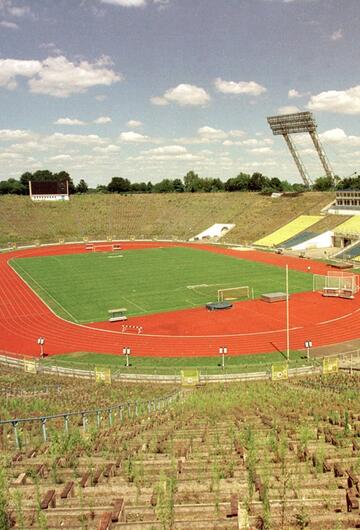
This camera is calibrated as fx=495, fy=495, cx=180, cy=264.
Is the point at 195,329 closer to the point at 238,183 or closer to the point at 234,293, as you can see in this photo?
the point at 234,293

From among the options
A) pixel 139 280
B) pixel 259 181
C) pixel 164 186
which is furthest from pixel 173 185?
pixel 139 280

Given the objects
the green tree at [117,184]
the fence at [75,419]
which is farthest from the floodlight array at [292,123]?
the fence at [75,419]

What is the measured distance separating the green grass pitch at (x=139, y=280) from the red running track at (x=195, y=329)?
3206mm

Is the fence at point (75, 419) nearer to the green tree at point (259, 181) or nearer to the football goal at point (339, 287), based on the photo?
the football goal at point (339, 287)

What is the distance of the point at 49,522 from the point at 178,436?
6.13 m

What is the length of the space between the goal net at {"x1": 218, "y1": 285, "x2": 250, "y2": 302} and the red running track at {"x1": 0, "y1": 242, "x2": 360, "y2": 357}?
9.12 feet

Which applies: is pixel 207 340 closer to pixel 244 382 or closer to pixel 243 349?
pixel 243 349

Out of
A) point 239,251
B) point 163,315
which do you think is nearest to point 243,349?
point 163,315

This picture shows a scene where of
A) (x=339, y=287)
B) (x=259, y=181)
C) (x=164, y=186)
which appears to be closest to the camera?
(x=339, y=287)

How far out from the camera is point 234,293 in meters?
53.8

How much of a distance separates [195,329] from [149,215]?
84574 mm

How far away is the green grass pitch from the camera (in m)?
50.8

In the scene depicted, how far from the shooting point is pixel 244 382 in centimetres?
2922

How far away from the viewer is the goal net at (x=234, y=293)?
5194cm
